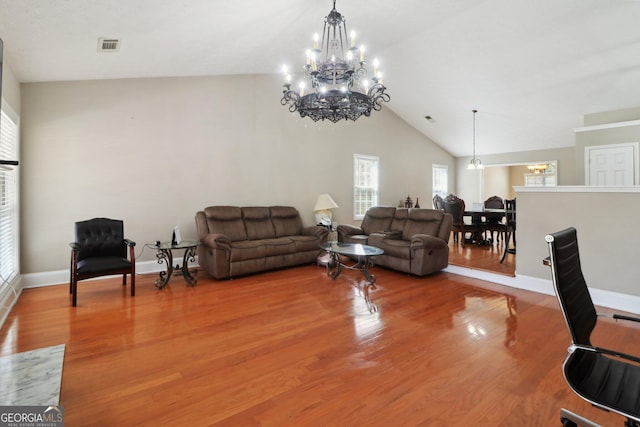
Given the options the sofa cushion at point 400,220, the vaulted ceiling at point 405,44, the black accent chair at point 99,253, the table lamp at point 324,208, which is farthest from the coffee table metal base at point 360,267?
the vaulted ceiling at point 405,44

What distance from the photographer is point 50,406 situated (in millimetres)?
1101

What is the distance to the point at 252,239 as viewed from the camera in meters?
5.41

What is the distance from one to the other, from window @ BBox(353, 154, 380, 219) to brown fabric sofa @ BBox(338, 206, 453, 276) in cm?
123

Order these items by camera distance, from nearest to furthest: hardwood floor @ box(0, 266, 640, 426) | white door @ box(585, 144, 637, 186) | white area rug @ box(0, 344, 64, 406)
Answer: white area rug @ box(0, 344, 64, 406) < hardwood floor @ box(0, 266, 640, 426) < white door @ box(585, 144, 637, 186)

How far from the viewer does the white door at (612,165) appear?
535cm

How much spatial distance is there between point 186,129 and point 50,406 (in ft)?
15.6

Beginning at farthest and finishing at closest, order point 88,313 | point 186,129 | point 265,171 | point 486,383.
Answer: point 265,171 < point 186,129 < point 88,313 < point 486,383

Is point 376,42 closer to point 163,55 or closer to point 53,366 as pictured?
point 163,55

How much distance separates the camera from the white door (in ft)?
17.5

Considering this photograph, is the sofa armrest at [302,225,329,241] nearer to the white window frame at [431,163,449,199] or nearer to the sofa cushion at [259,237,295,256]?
the sofa cushion at [259,237,295,256]

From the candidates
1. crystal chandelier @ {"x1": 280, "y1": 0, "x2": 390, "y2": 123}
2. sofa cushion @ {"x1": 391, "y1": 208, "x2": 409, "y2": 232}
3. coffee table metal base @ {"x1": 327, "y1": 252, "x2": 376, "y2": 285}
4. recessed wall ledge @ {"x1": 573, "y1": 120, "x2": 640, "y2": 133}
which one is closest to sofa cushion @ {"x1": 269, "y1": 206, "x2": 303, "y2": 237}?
coffee table metal base @ {"x1": 327, "y1": 252, "x2": 376, "y2": 285}

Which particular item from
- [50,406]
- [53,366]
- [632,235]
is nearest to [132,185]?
[53,366]

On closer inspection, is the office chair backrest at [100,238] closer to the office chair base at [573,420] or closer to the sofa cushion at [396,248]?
the sofa cushion at [396,248]

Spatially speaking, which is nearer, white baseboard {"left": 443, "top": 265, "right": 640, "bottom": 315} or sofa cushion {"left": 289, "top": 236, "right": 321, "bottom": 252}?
white baseboard {"left": 443, "top": 265, "right": 640, "bottom": 315}
